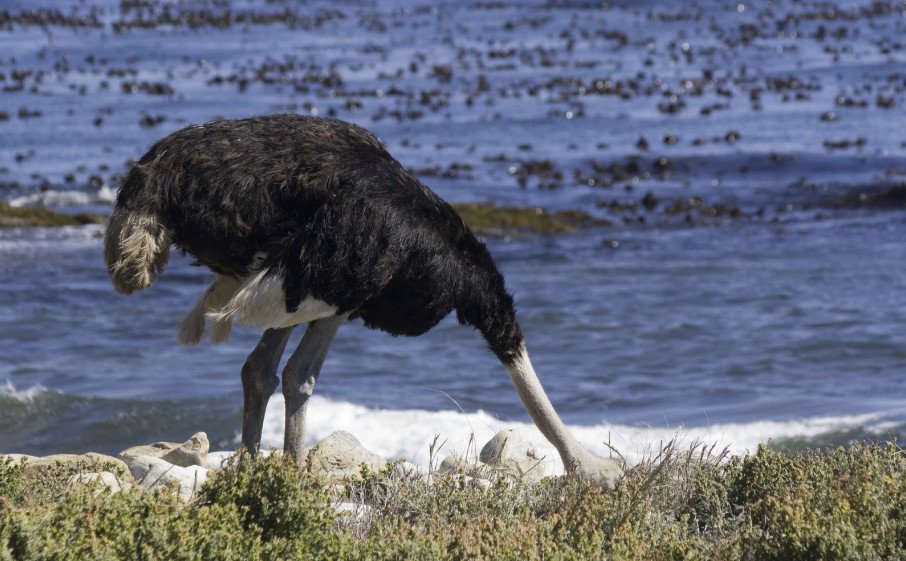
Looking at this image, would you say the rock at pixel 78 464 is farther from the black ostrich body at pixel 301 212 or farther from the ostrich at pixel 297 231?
the black ostrich body at pixel 301 212

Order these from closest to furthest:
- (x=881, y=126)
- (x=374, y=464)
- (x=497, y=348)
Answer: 1. (x=497, y=348)
2. (x=374, y=464)
3. (x=881, y=126)

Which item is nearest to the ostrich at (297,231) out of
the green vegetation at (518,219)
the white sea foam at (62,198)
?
the green vegetation at (518,219)

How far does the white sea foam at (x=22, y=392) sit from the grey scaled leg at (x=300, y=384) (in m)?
5.46

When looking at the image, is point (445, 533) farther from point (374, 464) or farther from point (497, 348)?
point (374, 464)

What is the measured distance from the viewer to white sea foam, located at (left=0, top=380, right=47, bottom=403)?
11.0 m

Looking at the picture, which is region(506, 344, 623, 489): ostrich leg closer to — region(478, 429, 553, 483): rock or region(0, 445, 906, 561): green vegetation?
region(0, 445, 906, 561): green vegetation

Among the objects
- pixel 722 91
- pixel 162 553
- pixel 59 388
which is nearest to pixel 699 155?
pixel 722 91

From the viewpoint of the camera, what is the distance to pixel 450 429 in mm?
10461

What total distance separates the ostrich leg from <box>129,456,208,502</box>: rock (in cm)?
141

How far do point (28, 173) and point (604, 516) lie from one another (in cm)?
1607

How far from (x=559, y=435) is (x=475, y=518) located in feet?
2.84

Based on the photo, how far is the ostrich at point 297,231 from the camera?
5.71m

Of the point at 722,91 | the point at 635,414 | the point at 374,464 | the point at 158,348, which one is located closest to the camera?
the point at 374,464

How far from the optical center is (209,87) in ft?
91.6
